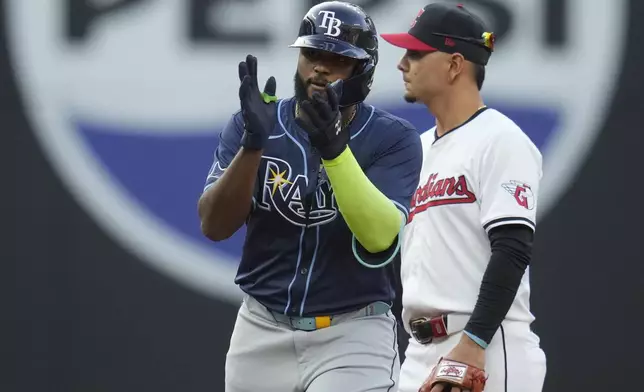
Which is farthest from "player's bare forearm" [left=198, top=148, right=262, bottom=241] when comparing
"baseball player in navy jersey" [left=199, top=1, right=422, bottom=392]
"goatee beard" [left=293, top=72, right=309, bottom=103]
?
"goatee beard" [left=293, top=72, right=309, bottom=103]

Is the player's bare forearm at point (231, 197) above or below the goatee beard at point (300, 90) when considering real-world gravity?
below

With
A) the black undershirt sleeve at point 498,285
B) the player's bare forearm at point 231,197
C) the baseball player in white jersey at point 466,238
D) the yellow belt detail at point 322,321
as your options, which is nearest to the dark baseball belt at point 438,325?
the baseball player in white jersey at point 466,238

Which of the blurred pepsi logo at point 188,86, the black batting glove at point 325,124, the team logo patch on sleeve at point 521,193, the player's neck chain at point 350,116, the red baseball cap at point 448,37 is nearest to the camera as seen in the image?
the black batting glove at point 325,124

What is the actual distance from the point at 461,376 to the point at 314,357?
16.6 inches

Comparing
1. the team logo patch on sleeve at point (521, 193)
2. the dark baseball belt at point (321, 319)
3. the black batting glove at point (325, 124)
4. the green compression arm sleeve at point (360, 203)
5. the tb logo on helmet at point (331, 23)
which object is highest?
the tb logo on helmet at point (331, 23)

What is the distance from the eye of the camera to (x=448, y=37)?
3.30 metres

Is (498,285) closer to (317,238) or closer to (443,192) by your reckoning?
(443,192)

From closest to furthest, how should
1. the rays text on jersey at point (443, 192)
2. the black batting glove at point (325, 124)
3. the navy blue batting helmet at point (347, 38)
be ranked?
the black batting glove at point (325, 124), the navy blue batting helmet at point (347, 38), the rays text on jersey at point (443, 192)

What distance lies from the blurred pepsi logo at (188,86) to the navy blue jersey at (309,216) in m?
1.98

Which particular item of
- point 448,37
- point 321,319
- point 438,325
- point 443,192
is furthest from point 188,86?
point 321,319

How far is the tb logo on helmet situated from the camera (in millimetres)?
2650

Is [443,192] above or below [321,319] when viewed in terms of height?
above

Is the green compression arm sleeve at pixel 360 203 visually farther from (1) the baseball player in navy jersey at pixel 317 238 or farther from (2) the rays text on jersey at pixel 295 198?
(2) the rays text on jersey at pixel 295 198

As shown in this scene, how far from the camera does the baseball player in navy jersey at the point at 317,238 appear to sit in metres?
2.63
